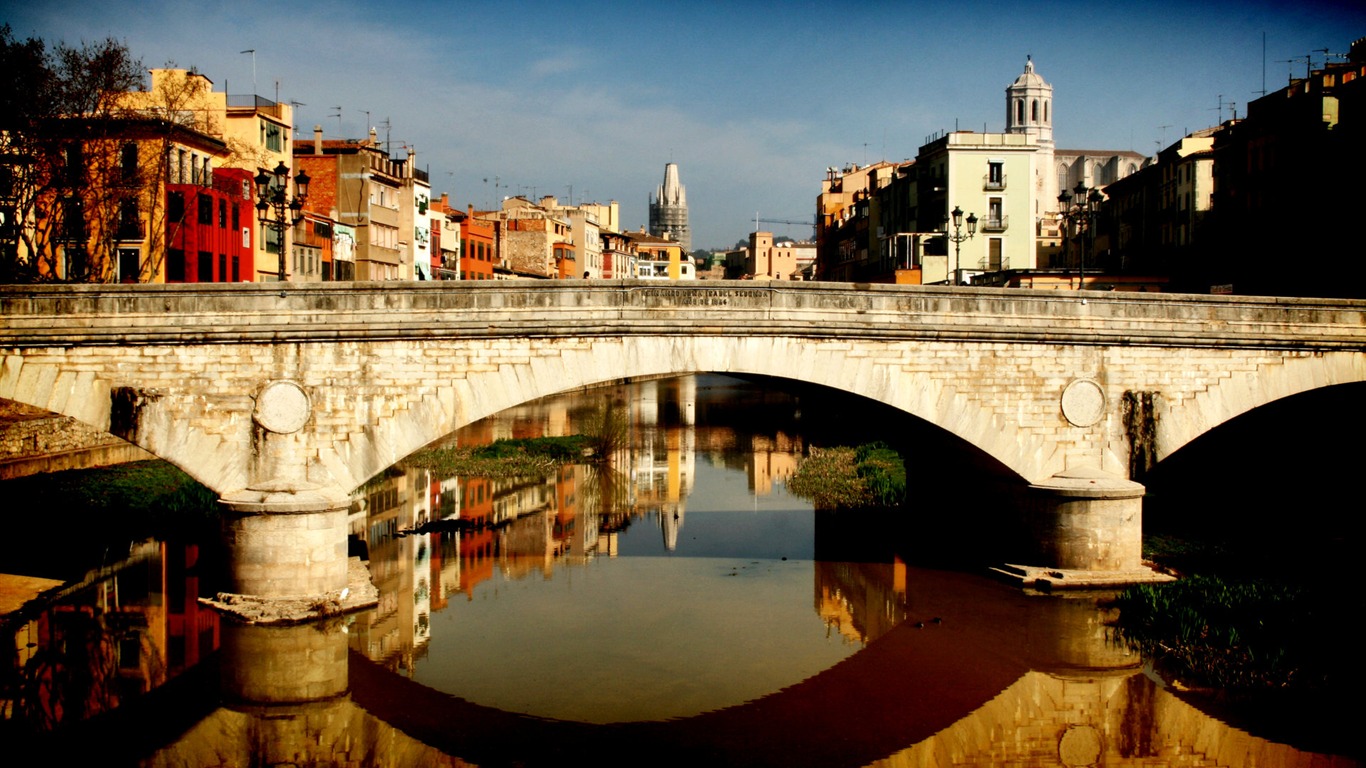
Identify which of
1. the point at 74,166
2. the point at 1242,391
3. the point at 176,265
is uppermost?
the point at 74,166

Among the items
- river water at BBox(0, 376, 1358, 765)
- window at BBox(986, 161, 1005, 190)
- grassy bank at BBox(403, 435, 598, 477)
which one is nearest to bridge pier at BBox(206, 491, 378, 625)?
river water at BBox(0, 376, 1358, 765)

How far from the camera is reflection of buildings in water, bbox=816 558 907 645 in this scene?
18391 mm

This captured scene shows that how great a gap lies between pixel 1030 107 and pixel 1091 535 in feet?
328

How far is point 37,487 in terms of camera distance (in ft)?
80.8

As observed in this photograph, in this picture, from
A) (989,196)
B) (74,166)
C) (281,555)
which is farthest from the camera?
(989,196)

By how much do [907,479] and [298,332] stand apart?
45.6 feet

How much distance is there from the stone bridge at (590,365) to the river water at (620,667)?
6.23 ft

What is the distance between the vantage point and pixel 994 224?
5166 cm

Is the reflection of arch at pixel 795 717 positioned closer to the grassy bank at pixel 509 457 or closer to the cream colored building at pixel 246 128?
the grassy bank at pixel 509 457

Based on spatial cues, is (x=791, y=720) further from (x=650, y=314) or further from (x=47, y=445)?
(x=47, y=445)

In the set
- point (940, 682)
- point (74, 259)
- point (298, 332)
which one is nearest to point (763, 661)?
point (940, 682)

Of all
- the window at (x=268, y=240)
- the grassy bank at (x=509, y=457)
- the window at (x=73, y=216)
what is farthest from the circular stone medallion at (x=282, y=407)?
the window at (x=268, y=240)

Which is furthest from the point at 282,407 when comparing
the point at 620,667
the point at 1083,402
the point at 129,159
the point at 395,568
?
the point at 129,159

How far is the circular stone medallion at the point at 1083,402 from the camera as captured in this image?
19906 mm
